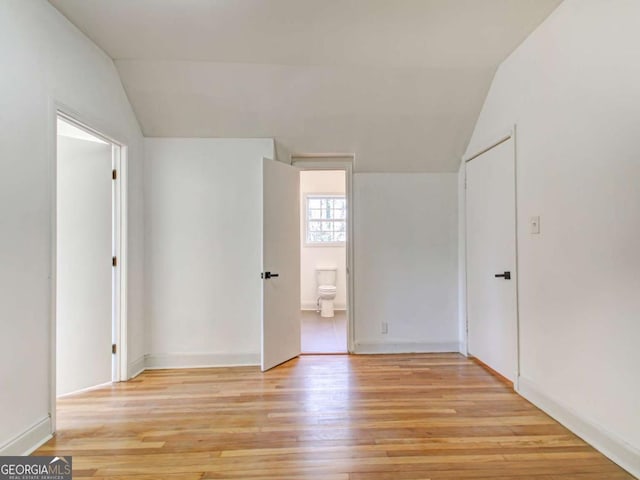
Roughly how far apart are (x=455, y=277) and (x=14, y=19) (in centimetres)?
388

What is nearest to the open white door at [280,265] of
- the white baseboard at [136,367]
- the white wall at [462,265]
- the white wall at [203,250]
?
the white wall at [203,250]

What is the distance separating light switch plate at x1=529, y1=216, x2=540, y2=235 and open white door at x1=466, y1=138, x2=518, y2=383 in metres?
0.20

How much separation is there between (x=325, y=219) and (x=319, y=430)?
3.81m

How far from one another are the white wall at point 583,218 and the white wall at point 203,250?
2.27 metres

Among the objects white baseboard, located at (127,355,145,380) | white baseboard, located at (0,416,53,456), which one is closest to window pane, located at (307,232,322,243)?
white baseboard, located at (127,355,145,380)

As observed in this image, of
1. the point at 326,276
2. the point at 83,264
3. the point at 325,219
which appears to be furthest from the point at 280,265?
the point at 325,219

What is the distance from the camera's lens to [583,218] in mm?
1789

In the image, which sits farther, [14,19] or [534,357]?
[534,357]

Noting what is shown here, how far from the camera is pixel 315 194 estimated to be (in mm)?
5336

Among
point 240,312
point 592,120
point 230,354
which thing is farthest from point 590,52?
point 230,354

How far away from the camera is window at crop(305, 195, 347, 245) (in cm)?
535

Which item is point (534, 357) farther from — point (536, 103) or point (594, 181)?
point (536, 103)

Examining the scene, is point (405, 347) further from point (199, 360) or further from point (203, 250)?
point (203, 250)

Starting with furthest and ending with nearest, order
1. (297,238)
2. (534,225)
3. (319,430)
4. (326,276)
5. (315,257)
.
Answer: (315,257), (326,276), (297,238), (534,225), (319,430)
